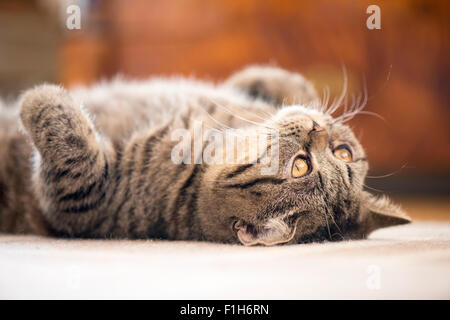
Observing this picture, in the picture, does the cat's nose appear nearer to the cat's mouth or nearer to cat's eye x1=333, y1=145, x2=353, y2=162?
cat's eye x1=333, y1=145, x2=353, y2=162

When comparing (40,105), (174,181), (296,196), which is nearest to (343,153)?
(296,196)

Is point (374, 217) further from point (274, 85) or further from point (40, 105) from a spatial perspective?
point (40, 105)

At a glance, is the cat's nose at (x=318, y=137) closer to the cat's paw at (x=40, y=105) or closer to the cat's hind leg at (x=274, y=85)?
the cat's hind leg at (x=274, y=85)

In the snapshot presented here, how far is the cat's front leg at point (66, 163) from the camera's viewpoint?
4.90 ft

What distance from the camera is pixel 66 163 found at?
4.89 ft

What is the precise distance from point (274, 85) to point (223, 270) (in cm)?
124

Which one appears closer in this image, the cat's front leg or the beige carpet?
the beige carpet

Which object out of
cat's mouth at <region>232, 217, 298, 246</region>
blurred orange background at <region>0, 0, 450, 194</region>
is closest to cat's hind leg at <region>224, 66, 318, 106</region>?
cat's mouth at <region>232, 217, 298, 246</region>

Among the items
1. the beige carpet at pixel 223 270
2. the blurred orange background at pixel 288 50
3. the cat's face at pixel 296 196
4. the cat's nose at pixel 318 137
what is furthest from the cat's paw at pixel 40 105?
the blurred orange background at pixel 288 50

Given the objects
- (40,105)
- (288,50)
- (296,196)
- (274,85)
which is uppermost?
(288,50)

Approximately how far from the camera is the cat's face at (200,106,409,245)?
1371 millimetres

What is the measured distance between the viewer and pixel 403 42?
3287mm

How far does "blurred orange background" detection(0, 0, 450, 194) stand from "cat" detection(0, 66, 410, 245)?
166 cm

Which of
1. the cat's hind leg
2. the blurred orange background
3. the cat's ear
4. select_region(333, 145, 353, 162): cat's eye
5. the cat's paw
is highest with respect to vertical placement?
the blurred orange background
